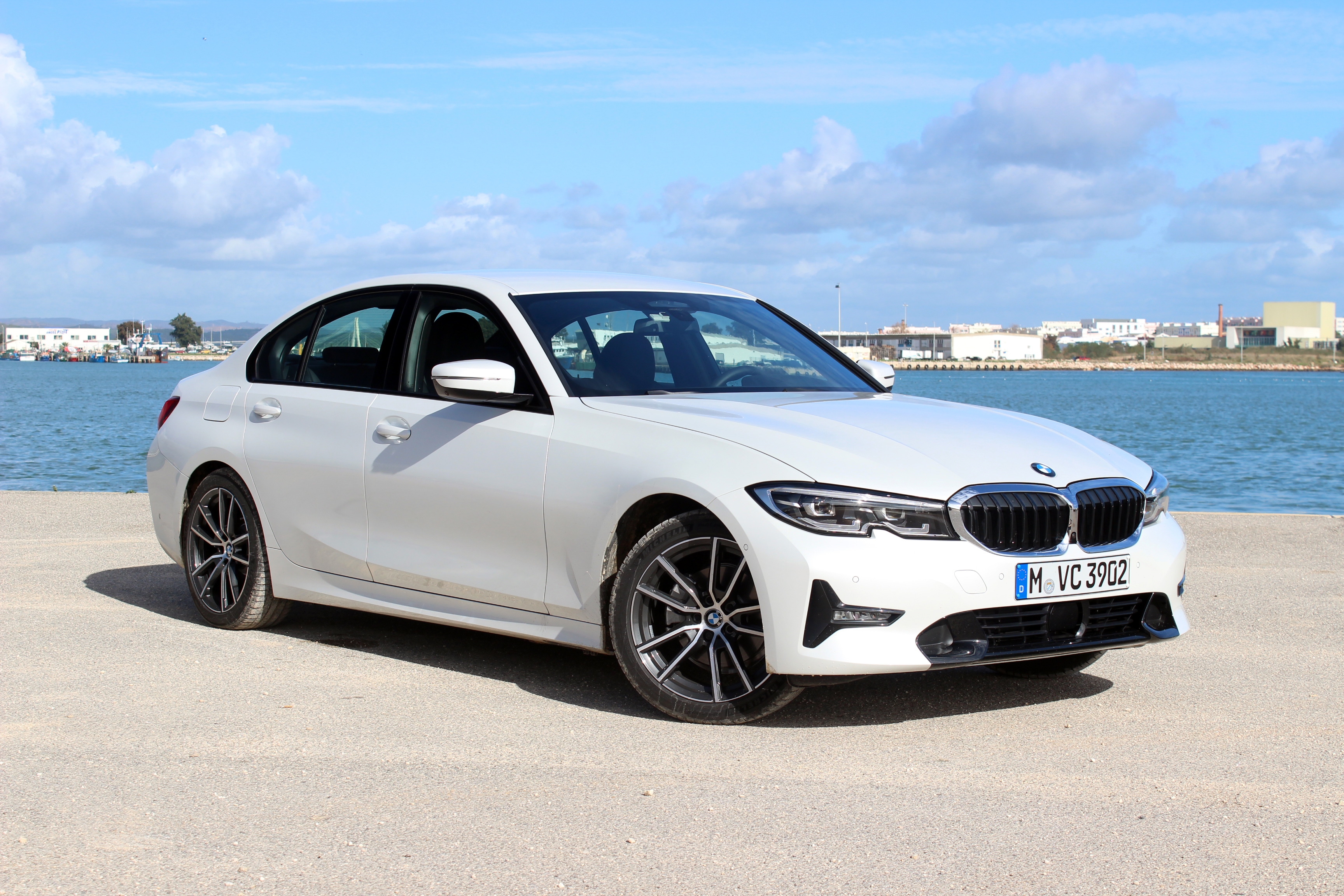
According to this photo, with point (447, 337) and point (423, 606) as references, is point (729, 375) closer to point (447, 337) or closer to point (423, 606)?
point (447, 337)

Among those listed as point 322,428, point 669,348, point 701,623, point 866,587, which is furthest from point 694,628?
point 322,428

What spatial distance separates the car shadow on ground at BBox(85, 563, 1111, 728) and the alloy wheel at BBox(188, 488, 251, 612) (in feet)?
0.75

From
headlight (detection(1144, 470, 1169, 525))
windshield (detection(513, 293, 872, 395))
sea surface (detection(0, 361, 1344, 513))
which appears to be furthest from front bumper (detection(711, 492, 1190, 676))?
windshield (detection(513, 293, 872, 395))

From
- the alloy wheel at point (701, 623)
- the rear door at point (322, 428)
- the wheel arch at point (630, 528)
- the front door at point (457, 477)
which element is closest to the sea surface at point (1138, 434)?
the alloy wheel at point (701, 623)

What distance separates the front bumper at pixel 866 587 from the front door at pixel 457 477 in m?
1.00

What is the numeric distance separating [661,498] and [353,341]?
206 cm

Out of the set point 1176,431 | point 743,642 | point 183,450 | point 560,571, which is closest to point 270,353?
point 183,450

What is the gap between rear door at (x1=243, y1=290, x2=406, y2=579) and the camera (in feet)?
19.6

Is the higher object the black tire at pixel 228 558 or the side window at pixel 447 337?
the side window at pixel 447 337

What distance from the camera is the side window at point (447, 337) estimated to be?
18.8ft

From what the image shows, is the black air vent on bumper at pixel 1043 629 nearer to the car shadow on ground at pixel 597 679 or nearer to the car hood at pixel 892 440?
the car hood at pixel 892 440

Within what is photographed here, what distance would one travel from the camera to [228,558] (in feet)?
21.9

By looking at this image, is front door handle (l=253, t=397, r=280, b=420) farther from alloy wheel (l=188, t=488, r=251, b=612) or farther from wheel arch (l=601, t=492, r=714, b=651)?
wheel arch (l=601, t=492, r=714, b=651)

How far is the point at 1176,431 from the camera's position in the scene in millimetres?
55250
